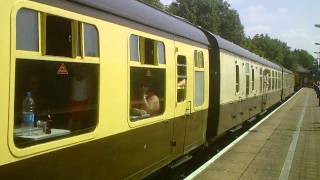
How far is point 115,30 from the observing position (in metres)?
5.84

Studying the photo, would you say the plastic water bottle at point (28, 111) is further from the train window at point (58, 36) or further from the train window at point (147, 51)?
the train window at point (147, 51)

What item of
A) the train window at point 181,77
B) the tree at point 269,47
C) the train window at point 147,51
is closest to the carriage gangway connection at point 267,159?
the train window at point 181,77

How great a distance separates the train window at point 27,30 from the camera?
155 inches

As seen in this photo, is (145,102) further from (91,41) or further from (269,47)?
(269,47)

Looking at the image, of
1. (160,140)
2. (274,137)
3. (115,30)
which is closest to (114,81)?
(115,30)

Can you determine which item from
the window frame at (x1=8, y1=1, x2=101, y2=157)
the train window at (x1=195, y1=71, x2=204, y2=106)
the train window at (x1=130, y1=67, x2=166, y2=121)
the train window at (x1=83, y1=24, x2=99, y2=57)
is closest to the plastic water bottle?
the window frame at (x1=8, y1=1, x2=101, y2=157)

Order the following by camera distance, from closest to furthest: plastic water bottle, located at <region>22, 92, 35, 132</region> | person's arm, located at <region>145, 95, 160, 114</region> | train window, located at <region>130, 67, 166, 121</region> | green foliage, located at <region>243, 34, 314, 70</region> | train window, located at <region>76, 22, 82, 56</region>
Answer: plastic water bottle, located at <region>22, 92, 35, 132</region>
train window, located at <region>76, 22, 82, 56</region>
train window, located at <region>130, 67, 166, 121</region>
person's arm, located at <region>145, 95, 160, 114</region>
green foliage, located at <region>243, 34, 314, 70</region>

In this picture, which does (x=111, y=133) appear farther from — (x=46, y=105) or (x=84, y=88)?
(x=46, y=105)

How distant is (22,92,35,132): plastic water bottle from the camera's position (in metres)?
4.10

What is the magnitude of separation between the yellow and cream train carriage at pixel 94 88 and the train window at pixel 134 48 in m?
0.01

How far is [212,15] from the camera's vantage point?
81.1 m

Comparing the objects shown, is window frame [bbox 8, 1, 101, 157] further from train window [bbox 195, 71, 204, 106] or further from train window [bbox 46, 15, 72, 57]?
train window [bbox 195, 71, 204, 106]

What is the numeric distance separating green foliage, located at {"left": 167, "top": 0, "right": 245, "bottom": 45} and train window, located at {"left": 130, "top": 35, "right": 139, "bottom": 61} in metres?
70.0

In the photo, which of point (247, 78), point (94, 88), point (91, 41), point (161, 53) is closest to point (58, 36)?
point (91, 41)
